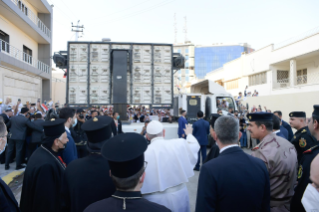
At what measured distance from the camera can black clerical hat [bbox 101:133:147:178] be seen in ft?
4.75

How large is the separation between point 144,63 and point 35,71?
14.5 metres

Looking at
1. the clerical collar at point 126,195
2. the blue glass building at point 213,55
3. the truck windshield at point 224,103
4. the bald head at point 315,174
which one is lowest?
the clerical collar at point 126,195

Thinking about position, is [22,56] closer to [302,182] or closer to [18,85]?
[18,85]

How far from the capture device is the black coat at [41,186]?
257 centimetres

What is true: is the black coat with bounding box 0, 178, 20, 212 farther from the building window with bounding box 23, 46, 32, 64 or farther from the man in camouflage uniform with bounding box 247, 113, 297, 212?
the building window with bounding box 23, 46, 32, 64

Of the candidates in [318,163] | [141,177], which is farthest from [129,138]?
[318,163]

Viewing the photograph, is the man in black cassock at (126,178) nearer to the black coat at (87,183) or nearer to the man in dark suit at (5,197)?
the black coat at (87,183)

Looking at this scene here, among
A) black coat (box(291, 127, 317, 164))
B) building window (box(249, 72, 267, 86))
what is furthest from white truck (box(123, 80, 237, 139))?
building window (box(249, 72, 267, 86))

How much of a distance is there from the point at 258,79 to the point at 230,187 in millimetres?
28587

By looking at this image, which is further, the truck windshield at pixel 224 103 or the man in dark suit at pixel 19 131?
the truck windshield at pixel 224 103

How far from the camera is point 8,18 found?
15.3 meters

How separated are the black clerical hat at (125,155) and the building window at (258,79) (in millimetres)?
27830

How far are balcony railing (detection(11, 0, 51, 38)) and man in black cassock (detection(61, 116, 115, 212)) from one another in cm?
1827

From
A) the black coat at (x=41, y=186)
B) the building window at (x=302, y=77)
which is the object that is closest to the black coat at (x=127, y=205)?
the black coat at (x=41, y=186)
